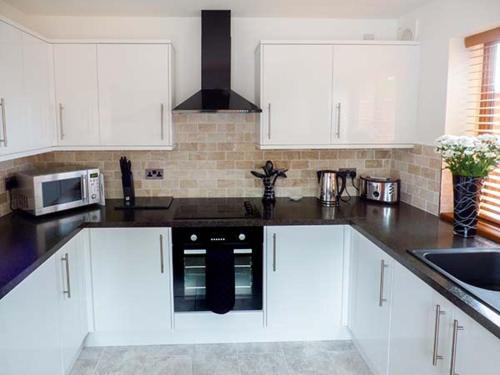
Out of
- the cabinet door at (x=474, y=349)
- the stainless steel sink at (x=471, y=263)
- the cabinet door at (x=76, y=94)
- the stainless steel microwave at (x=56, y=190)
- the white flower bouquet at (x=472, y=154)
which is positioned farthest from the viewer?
the cabinet door at (x=76, y=94)

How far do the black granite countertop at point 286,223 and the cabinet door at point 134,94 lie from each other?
0.53m

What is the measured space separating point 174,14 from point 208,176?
4.01 feet

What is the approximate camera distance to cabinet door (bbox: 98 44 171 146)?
298 cm

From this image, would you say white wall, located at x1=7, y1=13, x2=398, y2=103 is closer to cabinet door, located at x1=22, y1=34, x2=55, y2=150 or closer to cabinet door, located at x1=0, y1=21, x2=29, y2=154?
cabinet door, located at x1=22, y1=34, x2=55, y2=150

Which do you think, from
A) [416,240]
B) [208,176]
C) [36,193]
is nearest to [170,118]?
[208,176]

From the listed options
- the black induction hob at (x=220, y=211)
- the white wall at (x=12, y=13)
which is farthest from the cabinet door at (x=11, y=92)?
the black induction hob at (x=220, y=211)

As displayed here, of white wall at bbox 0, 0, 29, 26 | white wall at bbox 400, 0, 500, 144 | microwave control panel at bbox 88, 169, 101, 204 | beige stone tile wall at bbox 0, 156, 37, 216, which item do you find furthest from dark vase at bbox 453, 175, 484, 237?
white wall at bbox 0, 0, 29, 26

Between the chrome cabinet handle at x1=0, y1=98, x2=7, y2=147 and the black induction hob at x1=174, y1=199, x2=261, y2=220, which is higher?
the chrome cabinet handle at x1=0, y1=98, x2=7, y2=147

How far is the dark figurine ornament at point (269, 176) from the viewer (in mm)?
3268

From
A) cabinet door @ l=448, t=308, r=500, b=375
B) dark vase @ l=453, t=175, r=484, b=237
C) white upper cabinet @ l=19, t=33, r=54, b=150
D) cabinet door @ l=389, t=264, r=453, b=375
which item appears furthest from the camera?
white upper cabinet @ l=19, t=33, r=54, b=150

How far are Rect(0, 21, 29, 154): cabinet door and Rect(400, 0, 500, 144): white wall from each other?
2552mm

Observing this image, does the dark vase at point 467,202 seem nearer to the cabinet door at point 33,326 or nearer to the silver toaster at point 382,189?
the silver toaster at point 382,189

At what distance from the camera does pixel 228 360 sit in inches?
110

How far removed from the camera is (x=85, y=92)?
9.86 feet
